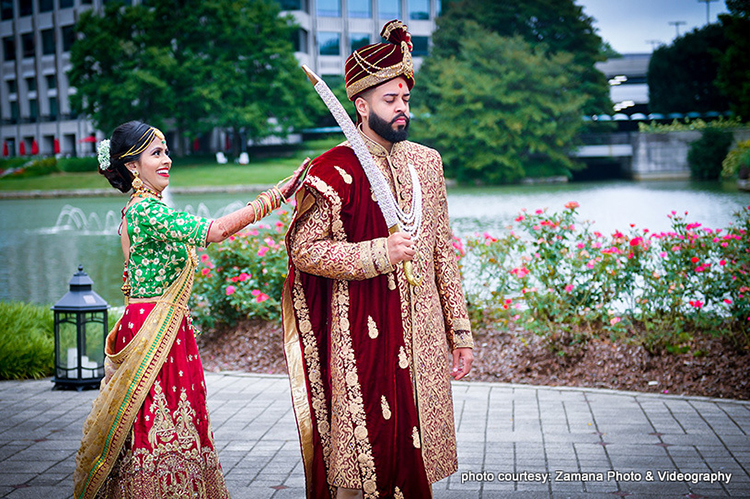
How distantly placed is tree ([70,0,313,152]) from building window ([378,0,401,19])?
589 centimetres

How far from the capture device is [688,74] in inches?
1256

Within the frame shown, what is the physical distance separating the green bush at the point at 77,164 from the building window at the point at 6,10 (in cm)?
608

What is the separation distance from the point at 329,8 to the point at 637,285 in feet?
95.5

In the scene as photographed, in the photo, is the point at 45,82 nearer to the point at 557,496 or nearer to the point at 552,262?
the point at 552,262

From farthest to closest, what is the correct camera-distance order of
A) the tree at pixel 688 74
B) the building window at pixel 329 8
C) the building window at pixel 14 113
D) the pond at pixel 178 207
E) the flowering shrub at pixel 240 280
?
the building window at pixel 329 8 < the tree at pixel 688 74 < the building window at pixel 14 113 < the pond at pixel 178 207 < the flowering shrub at pixel 240 280

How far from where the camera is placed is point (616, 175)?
33.7m

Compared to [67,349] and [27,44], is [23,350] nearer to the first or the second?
[67,349]

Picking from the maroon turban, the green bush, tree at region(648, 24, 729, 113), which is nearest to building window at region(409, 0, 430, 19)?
tree at region(648, 24, 729, 113)

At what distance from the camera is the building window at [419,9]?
32531mm

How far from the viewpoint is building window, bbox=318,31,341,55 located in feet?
102

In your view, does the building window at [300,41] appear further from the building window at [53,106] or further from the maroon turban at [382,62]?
the maroon turban at [382,62]

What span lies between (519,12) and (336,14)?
8931 millimetres

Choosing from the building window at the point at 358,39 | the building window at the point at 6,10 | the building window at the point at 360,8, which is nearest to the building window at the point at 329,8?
the building window at the point at 360,8

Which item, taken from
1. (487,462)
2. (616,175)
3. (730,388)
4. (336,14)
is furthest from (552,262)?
(616,175)
